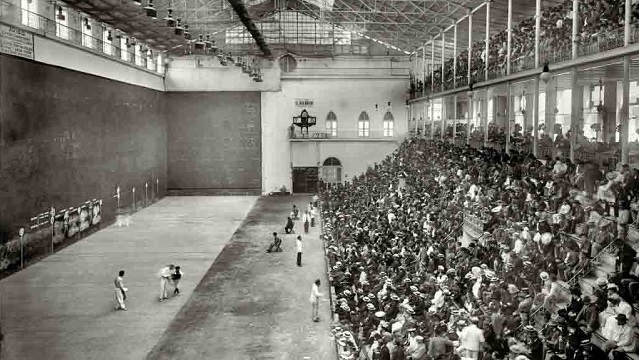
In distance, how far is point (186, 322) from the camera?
17.2m

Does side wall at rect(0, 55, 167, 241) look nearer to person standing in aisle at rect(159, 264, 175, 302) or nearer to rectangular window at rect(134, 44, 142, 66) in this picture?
rectangular window at rect(134, 44, 142, 66)

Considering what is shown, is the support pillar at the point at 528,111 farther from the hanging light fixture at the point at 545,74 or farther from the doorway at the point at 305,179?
the doorway at the point at 305,179

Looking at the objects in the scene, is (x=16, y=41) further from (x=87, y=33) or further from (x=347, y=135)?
(x=347, y=135)

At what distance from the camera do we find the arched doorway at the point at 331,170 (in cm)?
4438

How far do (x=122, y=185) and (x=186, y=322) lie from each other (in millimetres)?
19147

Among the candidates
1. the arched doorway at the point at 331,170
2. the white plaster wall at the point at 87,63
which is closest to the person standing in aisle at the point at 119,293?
the white plaster wall at the point at 87,63

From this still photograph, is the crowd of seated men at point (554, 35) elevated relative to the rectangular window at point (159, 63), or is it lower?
lower

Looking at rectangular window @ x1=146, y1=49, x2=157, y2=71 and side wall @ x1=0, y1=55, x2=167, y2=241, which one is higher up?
rectangular window @ x1=146, y1=49, x2=157, y2=71

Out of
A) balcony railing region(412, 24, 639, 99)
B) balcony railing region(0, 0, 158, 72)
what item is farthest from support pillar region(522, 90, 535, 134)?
balcony railing region(0, 0, 158, 72)

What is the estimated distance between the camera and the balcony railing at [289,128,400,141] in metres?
44.2

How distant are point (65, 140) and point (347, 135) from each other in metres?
21.7

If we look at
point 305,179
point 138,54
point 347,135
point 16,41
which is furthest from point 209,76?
point 16,41

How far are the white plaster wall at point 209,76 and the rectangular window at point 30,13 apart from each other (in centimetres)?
1993

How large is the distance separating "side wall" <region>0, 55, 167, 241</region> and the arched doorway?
38.5 ft
